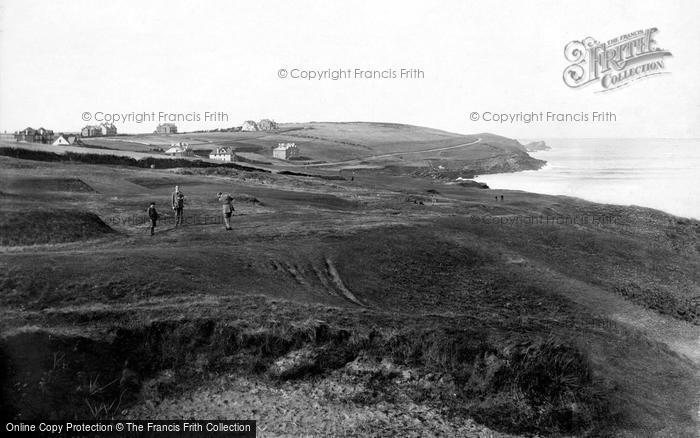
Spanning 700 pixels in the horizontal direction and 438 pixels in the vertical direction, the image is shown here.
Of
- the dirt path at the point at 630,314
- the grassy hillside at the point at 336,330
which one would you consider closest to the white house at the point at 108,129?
the grassy hillside at the point at 336,330

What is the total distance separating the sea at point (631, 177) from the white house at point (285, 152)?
4077 cm

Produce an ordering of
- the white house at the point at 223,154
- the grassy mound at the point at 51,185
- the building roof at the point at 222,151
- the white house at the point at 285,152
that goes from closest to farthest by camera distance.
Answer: the grassy mound at the point at 51,185, the white house at the point at 223,154, the building roof at the point at 222,151, the white house at the point at 285,152

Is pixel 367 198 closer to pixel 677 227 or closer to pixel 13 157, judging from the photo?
pixel 677 227

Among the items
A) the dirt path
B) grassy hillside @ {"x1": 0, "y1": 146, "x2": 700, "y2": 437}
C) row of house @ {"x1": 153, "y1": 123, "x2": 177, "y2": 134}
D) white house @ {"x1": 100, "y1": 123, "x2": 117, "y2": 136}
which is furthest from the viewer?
row of house @ {"x1": 153, "y1": 123, "x2": 177, "y2": 134}

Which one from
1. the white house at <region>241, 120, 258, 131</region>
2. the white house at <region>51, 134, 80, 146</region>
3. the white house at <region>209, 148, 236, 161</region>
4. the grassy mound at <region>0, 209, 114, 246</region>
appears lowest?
the grassy mound at <region>0, 209, 114, 246</region>

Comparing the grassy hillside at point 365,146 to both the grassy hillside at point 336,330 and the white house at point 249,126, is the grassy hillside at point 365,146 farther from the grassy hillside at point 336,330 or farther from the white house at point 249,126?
the grassy hillside at point 336,330

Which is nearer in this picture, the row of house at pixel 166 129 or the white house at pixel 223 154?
the white house at pixel 223 154

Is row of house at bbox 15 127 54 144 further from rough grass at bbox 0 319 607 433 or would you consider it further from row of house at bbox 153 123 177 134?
rough grass at bbox 0 319 607 433

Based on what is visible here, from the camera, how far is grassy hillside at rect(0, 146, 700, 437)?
1545 cm

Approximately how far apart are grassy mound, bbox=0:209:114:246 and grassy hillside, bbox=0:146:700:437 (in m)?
0.11

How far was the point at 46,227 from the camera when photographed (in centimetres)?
2870

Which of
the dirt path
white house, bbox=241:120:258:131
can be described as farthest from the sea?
white house, bbox=241:120:258:131

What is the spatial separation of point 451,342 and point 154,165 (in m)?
64.2

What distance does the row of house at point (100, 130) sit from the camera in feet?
431
